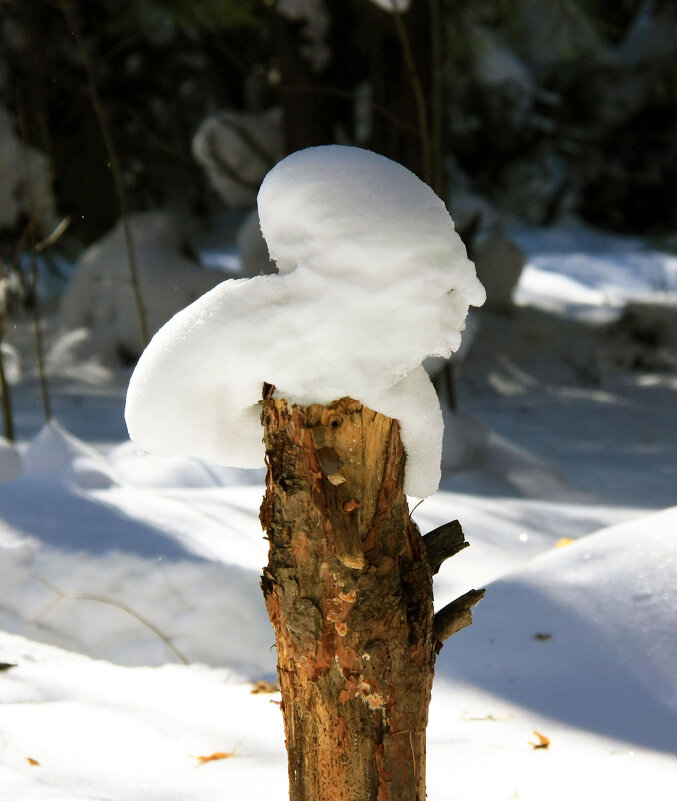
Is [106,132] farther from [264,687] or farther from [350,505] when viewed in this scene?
[350,505]

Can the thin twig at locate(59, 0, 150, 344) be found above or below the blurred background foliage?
below

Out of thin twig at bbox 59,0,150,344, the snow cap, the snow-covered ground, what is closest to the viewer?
the snow cap

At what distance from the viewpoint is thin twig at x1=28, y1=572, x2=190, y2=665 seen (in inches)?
106

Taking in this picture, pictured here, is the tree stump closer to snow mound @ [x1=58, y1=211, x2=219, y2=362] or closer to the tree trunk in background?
the tree trunk in background

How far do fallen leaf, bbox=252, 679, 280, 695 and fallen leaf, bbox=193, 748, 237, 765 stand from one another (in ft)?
1.33

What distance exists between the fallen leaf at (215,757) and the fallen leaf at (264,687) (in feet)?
1.33

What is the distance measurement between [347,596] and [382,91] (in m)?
5.13

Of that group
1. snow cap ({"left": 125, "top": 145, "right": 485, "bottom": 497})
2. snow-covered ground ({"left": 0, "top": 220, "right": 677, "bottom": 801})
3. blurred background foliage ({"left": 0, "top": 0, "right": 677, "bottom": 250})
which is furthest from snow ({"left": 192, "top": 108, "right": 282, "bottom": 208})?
snow cap ({"left": 125, "top": 145, "right": 485, "bottom": 497})

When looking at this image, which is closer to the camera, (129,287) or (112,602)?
(112,602)

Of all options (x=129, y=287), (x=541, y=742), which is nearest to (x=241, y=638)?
(x=541, y=742)

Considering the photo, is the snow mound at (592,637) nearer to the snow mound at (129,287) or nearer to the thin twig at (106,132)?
the thin twig at (106,132)

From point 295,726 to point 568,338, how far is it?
22.6 feet

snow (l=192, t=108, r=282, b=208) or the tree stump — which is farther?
snow (l=192, t=108, r=282, b=208)

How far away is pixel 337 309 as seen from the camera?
53.3 inches
